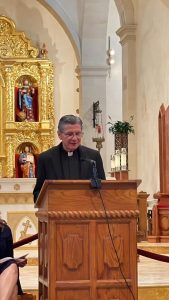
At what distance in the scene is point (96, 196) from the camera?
5688 millimetres

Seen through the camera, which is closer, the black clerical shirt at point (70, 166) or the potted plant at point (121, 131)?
the black clerical shirt at point (70, 166)

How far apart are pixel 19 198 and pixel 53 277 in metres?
7.49

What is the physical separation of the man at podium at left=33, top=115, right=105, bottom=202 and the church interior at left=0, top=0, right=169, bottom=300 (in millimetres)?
5678

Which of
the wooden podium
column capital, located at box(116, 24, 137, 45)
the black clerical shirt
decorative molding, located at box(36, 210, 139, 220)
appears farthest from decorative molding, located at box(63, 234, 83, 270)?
column capital, located at box(116, 24, 137, 45)

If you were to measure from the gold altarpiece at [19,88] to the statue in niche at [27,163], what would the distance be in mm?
219

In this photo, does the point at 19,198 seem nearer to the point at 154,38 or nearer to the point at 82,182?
the point at 154,38

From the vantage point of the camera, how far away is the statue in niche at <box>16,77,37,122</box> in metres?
23.0

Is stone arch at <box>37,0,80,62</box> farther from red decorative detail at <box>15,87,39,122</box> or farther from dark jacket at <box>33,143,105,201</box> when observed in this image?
dark jacket at <box>33,143,105,201</box>

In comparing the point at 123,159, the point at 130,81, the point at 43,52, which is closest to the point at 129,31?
→ the point at 130,81

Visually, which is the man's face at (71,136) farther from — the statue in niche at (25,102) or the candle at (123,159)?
the statue in niche at (25,102)

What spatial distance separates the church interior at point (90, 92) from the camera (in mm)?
14290

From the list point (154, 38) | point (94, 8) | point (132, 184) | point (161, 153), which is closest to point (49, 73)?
point (94, 8)

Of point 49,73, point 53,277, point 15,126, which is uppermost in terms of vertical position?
point 49,73

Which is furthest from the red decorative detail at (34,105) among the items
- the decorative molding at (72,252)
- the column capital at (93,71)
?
the decorative molding at (72,252)
